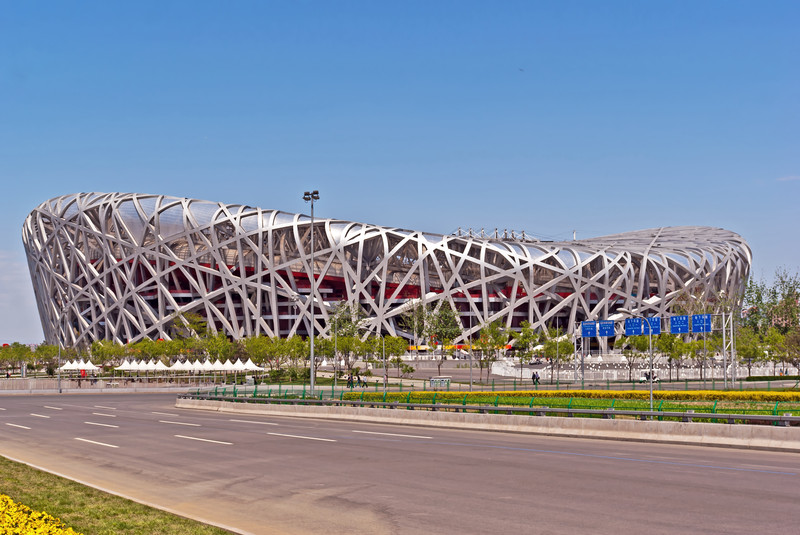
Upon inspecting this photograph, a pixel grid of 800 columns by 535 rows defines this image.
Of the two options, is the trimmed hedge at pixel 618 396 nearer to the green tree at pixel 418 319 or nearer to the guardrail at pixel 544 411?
the guardrail at pixel 544 411

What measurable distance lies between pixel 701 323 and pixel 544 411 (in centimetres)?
4046

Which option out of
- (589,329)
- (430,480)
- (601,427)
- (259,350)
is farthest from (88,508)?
(259,350)

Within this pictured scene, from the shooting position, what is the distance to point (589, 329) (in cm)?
7094

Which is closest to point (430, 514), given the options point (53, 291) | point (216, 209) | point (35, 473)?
point (35, 473)

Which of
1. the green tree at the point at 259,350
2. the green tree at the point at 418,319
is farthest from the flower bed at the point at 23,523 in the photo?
the green tree at the point at 418,319

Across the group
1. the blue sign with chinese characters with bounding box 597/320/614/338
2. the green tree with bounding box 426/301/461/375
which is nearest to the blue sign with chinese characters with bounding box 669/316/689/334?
the blue sign with chinese characters with bounding box 597/320/614/338

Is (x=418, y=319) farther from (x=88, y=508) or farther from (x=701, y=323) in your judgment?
(x=88, y=508)

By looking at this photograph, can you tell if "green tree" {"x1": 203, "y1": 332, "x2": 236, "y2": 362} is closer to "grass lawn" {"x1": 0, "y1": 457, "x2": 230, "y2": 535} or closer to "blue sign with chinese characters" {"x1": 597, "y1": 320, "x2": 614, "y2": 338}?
"blue sign with chinese characters" {"x1": 597, "y1": 320, "x2": 614, "y2": 338}

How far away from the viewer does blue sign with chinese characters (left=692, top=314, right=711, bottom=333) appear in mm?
62438

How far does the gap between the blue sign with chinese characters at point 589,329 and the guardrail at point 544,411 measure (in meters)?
35.2

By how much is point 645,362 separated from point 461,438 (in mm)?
70178

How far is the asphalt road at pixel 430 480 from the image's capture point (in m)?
11.8

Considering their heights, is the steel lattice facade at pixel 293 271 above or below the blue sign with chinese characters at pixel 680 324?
above

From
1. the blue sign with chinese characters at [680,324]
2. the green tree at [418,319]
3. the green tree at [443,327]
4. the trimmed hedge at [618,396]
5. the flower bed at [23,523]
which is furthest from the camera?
the green tree at [418,319]
